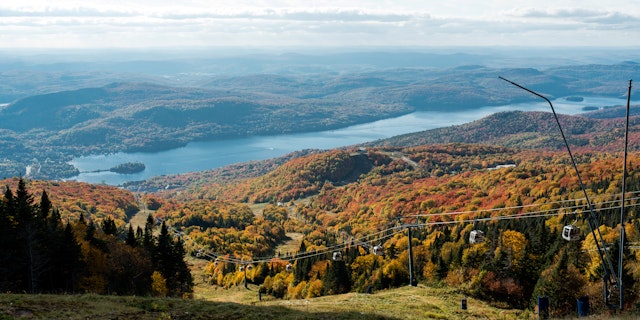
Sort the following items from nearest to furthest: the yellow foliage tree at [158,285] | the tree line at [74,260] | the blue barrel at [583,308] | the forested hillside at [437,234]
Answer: the blue barrel at [583,308]
the forested hillside at [437,234]
the tree line at [74,260]
the yellow foliage tree at [158,285]

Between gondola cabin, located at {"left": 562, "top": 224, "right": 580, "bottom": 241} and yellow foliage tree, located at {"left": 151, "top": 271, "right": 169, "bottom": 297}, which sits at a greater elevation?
gondola cabin, located at {"left": 562, "top": 224, "right": 580, "bottom": 241}

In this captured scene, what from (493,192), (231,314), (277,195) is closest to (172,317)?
(231,314)

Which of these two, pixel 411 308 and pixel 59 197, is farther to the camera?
pixel 59 197

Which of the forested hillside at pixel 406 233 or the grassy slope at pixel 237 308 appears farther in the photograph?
the forested hillside at pixel 406 233

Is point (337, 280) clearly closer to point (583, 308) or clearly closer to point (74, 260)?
point (74, 260)

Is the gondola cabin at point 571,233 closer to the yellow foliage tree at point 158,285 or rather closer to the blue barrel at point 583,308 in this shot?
the blue barrel at point 583,308

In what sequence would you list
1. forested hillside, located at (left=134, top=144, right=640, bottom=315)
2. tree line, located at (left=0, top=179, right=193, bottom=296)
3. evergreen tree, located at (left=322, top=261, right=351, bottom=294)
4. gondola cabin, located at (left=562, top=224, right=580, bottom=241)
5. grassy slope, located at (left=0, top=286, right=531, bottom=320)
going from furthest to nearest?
1. evergreen tree, located at (left=322, top=261, right=351, bottom=294)
2. tree line, located at (left=0, top=179, right=193, bottom=296)
3. forested hillside, located at (left=134, top=144, right=640, bottom=315)
4. gondola cabin, located at (left=562, top=224, right=580, bottom=241)
5. grassy slope, located at (left=0, top=286, right=531, bottom=320)

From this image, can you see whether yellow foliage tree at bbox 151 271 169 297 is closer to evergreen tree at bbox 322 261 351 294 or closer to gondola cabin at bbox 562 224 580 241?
evergreen tree at bbox 322 261 351 294

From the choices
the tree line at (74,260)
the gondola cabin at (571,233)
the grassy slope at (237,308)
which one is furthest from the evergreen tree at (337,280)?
the gondola cabin at (571,233)

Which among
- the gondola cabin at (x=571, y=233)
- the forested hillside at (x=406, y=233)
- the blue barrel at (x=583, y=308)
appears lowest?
the forested hillside at (x=406, y=233)

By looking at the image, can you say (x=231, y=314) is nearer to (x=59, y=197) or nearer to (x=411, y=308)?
(x=411, y=308)

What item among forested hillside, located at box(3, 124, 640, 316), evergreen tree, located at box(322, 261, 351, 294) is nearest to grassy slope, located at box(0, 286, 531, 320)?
forested hillside, located at box(3, 124, 640, 316)
